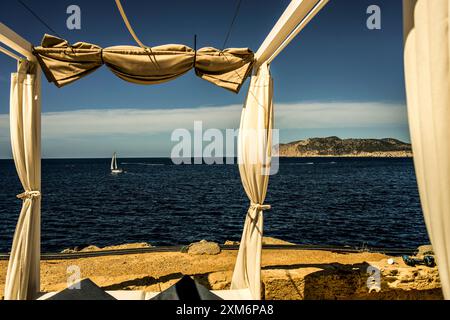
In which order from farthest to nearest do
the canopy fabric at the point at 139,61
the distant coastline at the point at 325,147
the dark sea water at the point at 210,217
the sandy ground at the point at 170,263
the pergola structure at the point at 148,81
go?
1. the distant coastline at the point at 325,147
2. the dark sea water at the point at 210,217
3. the sandy ground at the point at 170,263
4. the canopy fabric at the point at 139,61
5. the pergola structure at the point at 148,81

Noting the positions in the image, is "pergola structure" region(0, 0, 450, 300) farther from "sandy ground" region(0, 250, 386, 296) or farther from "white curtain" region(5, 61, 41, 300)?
"sandy ground" region(0, 250, 386, 296)

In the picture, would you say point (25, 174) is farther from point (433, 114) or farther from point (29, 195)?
point (433, 114)

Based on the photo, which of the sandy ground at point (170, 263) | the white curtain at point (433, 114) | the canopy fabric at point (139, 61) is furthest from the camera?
the sandy ground at point (170, 263)

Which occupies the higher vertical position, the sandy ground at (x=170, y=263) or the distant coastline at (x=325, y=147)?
the distant coastline at (x=325, y=147)

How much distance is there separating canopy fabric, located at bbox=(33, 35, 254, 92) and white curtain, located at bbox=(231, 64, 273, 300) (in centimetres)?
29

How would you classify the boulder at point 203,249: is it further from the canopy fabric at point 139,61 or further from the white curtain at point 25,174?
the canopy fabric at point 139,61

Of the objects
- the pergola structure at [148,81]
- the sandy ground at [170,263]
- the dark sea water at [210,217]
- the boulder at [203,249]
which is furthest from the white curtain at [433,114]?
the dark sea water at [210,217]

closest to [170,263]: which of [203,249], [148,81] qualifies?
[203,249]

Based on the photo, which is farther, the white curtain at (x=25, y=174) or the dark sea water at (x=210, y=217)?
the dark sea water at (x=210, y=217)

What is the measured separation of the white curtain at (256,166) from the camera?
2.89 meters

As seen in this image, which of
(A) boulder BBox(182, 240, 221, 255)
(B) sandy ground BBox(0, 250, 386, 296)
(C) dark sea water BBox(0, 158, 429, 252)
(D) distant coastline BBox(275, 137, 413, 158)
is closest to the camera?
(B) sandy ground BBox(0, 250, 386, 296)

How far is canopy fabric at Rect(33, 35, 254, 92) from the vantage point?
113 inches

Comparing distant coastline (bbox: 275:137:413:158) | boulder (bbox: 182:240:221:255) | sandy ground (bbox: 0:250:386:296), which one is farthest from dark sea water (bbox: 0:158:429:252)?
distant coastline (bbox: 275:137:413:158)

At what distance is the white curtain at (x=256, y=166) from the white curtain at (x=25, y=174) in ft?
5.93
